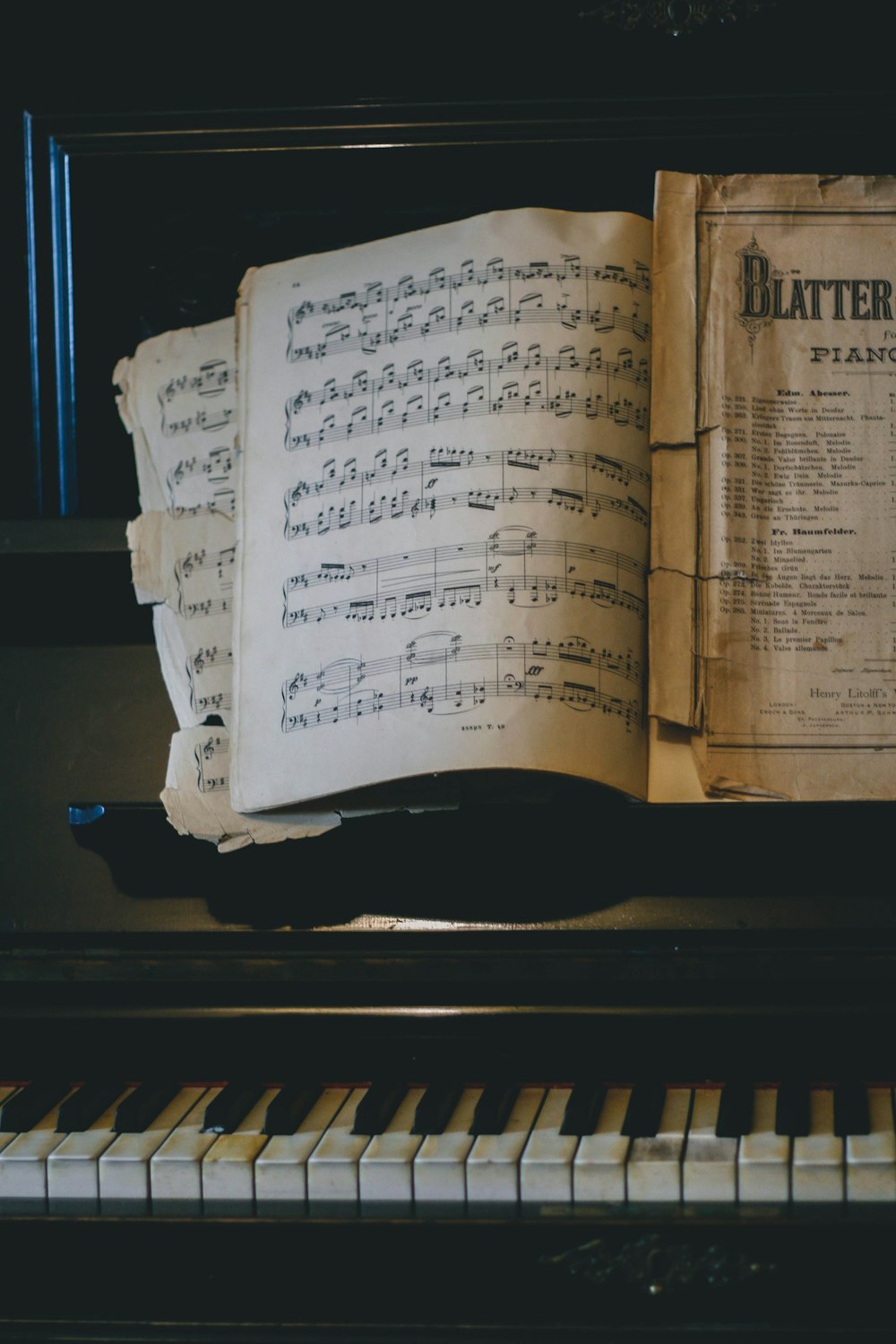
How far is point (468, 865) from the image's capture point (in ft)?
5.19

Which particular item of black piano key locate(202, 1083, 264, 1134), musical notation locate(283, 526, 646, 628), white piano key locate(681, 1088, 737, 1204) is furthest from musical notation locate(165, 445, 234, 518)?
white piano key locate(681, 1088, 737, 1204)

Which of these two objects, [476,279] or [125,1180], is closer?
[125,1180]

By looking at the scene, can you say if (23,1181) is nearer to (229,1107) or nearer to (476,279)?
(229,1107)

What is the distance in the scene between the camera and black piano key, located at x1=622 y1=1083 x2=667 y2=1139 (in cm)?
135

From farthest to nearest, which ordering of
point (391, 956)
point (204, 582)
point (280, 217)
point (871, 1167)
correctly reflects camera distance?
point (280, 217)
point (204, 582)
point (391, 956)
point (871, 1167)

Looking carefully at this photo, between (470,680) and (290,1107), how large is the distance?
0.49 metres

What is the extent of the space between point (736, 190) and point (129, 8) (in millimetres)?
831

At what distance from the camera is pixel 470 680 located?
1.37 m

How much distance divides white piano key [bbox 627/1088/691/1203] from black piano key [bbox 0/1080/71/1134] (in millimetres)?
635

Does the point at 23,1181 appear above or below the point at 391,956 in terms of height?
below

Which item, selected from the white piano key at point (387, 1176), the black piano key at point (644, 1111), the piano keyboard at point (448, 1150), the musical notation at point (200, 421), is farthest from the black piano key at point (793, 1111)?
the musical notation at point (200, 421)

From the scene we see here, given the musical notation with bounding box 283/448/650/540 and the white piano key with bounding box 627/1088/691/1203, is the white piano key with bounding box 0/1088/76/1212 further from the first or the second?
the musical notation with bounding box 283/448/650/540

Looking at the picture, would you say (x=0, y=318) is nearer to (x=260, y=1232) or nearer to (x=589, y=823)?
(x=589, y=823)

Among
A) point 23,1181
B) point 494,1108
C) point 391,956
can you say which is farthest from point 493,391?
point 23,1181
